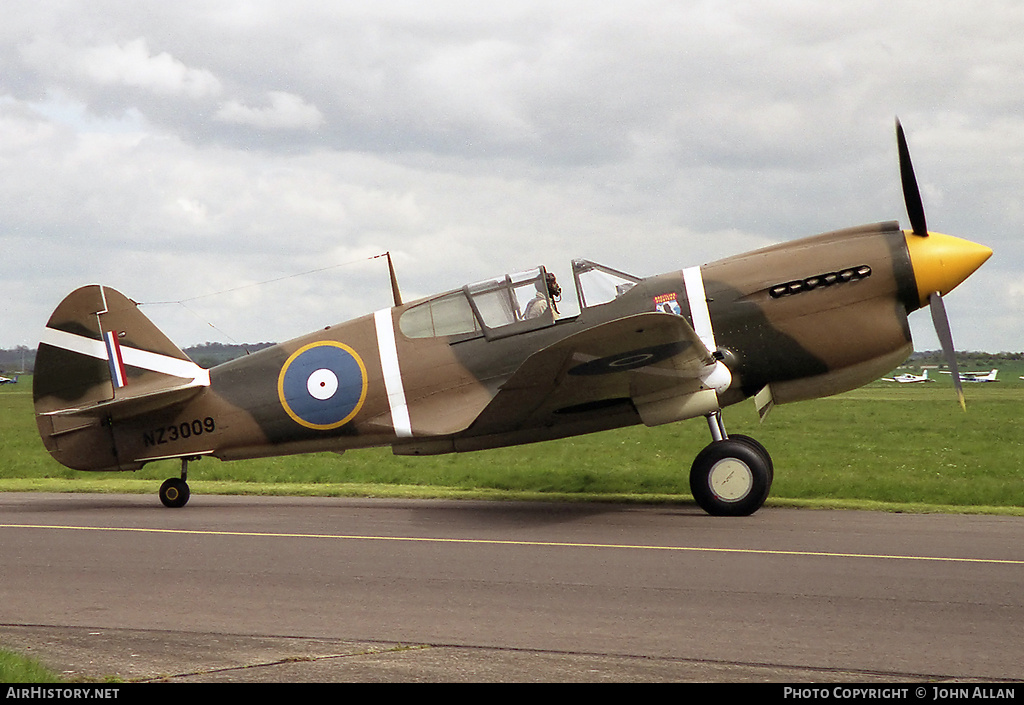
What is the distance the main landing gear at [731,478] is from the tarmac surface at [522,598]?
29 cm

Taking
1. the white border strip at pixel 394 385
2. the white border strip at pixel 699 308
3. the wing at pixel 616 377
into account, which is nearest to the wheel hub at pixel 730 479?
the wing at pixel 616 377

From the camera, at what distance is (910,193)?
1159 centimetres

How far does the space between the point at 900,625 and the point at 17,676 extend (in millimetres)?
4777

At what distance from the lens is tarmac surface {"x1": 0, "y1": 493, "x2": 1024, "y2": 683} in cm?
536

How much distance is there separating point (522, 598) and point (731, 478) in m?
4.68

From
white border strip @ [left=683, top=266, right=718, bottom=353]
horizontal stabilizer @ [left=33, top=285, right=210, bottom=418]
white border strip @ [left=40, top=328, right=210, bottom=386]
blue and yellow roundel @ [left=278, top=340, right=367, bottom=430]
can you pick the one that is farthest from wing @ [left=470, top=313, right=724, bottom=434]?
horizontal stabilizer @ [left=33, top=285, right=210, bottom=418]

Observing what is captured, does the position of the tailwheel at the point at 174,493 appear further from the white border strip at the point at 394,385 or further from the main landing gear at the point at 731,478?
the main landing gear at the point at 731,478

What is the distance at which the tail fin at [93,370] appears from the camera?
12977 millimetres

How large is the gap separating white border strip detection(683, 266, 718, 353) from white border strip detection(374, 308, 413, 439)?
11.3 feet

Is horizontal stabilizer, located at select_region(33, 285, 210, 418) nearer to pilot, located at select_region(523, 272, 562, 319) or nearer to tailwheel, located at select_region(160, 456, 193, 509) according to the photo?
tailwheel, located at select_region(160, 456, 193, 509)

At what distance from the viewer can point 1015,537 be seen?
966 cm

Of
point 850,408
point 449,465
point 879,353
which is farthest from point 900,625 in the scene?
point 850,408
